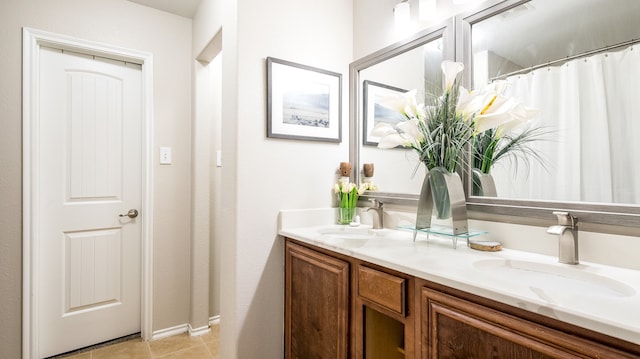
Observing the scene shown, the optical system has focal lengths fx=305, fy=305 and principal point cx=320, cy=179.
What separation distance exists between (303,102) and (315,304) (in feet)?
3.53

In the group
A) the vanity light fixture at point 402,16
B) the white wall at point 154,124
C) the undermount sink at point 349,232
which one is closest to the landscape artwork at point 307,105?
the vanity light fixture at point 402,16

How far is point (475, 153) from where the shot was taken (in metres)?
1.31

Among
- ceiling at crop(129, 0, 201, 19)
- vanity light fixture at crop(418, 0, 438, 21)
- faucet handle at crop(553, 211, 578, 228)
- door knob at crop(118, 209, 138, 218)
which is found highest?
ceiling at crop(129, 0, 201, 19)

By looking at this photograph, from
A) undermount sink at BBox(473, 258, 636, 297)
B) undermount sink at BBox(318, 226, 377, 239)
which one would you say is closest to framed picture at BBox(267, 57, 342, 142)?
undermount sink at BBox(318, 226, 377, 239)

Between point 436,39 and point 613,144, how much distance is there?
2.77 feet

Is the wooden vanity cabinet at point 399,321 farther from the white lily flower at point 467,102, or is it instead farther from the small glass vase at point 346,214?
the white lily flower at point 467,102

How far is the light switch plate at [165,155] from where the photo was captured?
2217 mm

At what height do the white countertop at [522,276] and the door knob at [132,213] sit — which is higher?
the door knob at [132,213]

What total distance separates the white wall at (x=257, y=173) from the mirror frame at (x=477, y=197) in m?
0.29

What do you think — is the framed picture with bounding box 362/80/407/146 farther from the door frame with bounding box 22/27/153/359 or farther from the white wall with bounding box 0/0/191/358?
the door frame with bounding box 22/27/153/359

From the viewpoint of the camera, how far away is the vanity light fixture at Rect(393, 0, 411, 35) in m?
1.59

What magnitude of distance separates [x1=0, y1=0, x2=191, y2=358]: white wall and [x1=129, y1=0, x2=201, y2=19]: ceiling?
44 mm

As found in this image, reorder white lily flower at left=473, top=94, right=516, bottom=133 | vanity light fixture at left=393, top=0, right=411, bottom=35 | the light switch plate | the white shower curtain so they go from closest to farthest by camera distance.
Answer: the white shower curtain < white lily flower at left=473, top=94, right=516, bottom=133 < vanity light fixture at left=393, top=0, right=411, bottom=35 < the light switch plate

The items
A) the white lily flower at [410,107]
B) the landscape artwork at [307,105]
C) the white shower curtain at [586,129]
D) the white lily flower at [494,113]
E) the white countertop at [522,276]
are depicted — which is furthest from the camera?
the landscape artwork at [307,105]
